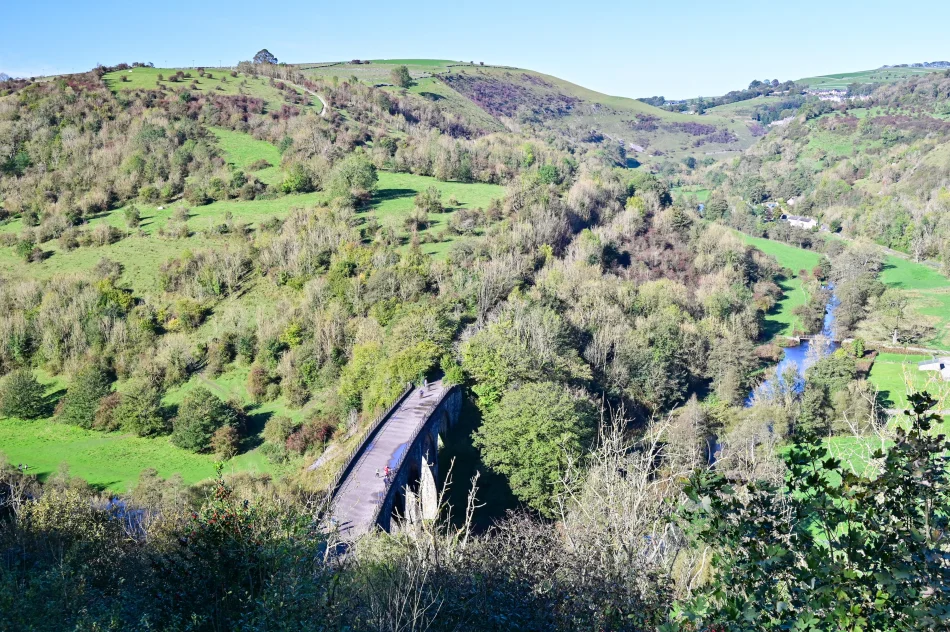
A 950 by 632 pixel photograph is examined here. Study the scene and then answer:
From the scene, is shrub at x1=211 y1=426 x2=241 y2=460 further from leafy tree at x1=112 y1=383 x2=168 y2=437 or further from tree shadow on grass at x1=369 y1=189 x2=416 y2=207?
tree shadow on grass at x1=369 y1=189 x2=416 y2=207

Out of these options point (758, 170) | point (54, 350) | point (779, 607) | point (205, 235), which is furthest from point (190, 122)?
point (758, 170)

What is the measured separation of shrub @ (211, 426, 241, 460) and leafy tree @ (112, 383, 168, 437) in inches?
203

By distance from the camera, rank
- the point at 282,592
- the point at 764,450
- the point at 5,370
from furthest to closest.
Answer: the point at 5,370, the point at 764,450, the point at 282,592

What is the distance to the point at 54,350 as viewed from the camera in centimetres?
4691

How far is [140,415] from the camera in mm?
39438

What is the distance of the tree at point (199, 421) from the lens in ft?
122

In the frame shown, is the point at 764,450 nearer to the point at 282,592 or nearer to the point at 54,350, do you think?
the point at 282,592

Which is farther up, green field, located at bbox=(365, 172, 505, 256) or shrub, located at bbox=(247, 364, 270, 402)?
green field, located at bbox=(365, 172, 505, 256)

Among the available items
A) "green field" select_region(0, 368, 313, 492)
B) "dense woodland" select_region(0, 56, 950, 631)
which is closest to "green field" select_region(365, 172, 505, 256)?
"dense woodland" select_region(0, 56, 950, 631)

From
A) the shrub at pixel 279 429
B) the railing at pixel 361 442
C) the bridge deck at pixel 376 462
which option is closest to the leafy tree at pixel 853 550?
the bridge deck at pixel 376 462

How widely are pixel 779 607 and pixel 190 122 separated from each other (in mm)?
93597

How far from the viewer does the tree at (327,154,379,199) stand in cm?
6769

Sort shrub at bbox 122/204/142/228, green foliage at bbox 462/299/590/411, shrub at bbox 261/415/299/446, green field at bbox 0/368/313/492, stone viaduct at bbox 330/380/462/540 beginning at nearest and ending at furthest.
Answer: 1. stone viaduct at bbox 330/380/462/540
2. green field at bbox 0/368/313/492
3. green foliage at bbox 462/299/590/411
4. shrub at bbox 261/415/299/446
5. shrub at bbox 122/204/142/228

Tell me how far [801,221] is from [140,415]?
11024 centimetres
